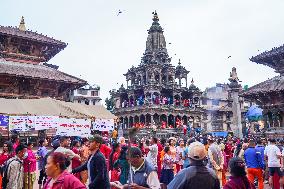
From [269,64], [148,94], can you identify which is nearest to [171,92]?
[148,94]

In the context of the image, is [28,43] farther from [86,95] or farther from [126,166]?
[86,95]

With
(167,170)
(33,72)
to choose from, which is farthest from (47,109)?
(167,170)

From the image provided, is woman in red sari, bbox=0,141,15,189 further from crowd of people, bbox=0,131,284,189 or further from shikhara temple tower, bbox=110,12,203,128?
shikhara temple tower, bbox=110,12,203,128

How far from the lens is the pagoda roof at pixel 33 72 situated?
2456 cm

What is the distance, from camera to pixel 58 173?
436cm

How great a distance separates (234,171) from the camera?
16.0 ft

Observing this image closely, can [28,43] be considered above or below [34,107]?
above

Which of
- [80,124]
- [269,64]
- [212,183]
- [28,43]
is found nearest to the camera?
[212,183]

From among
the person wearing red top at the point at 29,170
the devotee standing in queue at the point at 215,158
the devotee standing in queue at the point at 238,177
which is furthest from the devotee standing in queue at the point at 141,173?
the devotee standing in queue at the point at 215,158

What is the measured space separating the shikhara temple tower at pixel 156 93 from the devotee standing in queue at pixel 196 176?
45453mm

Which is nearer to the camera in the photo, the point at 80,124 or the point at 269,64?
the point at 80,124

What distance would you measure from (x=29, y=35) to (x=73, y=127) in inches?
413

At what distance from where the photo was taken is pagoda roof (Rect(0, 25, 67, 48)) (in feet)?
86.7

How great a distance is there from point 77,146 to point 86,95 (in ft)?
239
